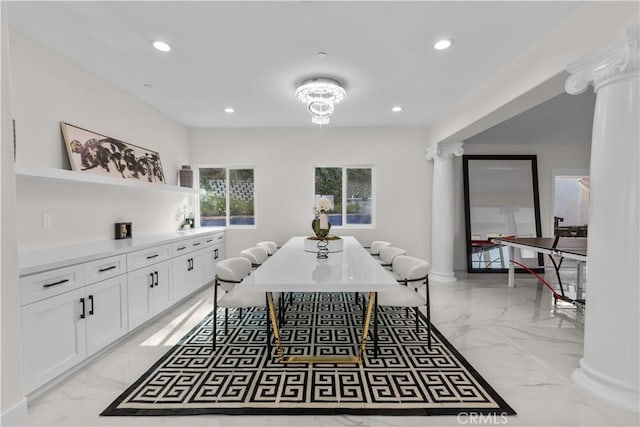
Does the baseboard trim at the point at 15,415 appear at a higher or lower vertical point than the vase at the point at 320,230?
lower

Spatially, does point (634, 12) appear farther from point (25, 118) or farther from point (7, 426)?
point (25, 118)

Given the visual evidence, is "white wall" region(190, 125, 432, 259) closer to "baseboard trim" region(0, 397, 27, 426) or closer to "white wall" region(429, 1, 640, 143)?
"white wall" region(429, 1, 640, 143)

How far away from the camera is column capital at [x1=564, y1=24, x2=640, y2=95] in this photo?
1636 millimetres

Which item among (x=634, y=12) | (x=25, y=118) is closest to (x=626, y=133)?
(x=634, y=12)

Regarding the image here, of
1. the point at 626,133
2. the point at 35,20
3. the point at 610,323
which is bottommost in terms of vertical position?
the point at 610,323

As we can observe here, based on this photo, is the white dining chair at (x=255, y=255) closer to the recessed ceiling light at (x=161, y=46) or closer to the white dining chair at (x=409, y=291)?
the white dining chair at (x=409, y=291)

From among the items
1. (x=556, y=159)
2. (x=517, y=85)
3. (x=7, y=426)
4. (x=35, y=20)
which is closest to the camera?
(x=7, y=426)

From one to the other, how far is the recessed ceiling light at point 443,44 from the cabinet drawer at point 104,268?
134 inches

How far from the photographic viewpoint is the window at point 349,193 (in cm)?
539

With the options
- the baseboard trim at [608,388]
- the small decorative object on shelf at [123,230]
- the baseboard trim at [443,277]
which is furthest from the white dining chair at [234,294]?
the baseboard trim at [443,277]

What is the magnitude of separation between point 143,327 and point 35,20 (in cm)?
285

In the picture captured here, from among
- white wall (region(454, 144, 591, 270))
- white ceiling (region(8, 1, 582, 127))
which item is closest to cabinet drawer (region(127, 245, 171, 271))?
white ceiling (region(8, 1, 582, 127))

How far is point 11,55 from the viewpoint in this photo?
89.8 inches

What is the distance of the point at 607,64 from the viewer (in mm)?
1771
